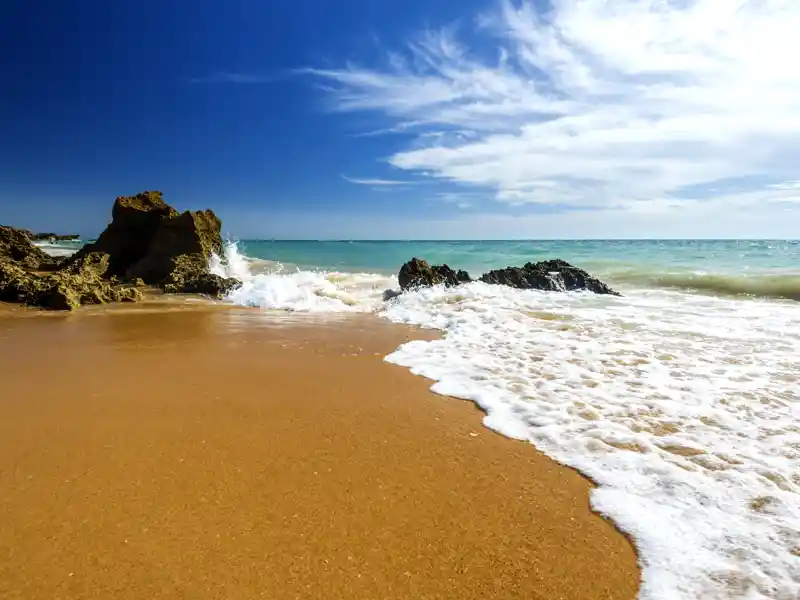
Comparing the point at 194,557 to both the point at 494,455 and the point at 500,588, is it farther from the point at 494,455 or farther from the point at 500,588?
the point at 494,455

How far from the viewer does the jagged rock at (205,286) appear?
1059 cm

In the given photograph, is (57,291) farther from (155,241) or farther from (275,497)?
(275,497)

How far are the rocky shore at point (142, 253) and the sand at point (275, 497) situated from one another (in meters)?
6.46

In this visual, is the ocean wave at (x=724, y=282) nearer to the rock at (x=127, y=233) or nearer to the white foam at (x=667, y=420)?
the white foam at (x=667, y=420)

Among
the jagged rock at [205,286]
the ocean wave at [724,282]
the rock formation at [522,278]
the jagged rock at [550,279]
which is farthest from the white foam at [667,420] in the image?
the ocean wave at [724,282]

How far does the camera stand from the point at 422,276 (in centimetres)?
1208

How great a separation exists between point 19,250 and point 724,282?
20.7 meters

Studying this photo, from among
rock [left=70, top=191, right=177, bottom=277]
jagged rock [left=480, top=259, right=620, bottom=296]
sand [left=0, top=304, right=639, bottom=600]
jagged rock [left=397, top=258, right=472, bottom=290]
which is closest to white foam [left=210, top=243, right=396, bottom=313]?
jagged rock [left=397, top=258, right=472, bottom=290]

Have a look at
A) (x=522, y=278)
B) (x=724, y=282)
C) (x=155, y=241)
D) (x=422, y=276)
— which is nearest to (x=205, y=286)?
(x=155, y=241)

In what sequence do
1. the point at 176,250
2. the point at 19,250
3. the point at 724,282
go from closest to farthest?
the point at 176,250 → the point at 19,250 → the point at 724,282

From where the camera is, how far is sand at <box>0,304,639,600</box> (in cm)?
178

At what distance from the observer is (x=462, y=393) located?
3.96 meters

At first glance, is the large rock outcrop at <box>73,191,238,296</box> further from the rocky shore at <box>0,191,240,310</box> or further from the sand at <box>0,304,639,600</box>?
the sand at <box>0,304,639,600</box>

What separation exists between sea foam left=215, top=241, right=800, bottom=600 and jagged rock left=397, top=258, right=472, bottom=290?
3812 mm
